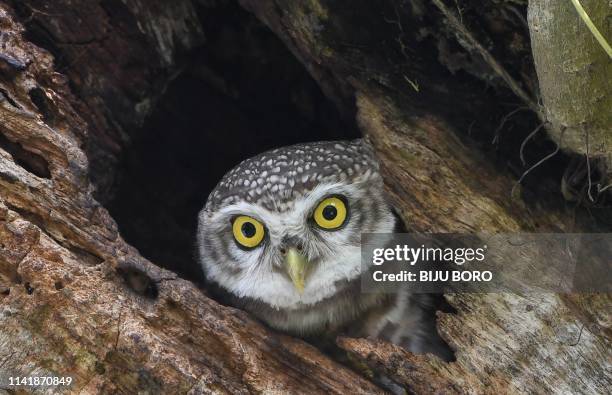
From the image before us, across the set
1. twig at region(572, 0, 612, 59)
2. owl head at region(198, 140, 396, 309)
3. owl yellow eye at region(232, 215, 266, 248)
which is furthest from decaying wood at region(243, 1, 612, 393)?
twig at region(572, 0, 612, 59)

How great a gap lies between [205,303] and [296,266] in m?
0.35

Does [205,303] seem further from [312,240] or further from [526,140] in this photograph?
[526,140]

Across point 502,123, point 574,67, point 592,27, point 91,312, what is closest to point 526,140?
point 502,123

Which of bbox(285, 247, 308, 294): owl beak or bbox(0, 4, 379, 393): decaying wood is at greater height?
bbox(285, 247, 308, 294): owl beak

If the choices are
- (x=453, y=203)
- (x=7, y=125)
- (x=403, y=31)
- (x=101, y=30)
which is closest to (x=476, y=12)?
(x=403, y=31)

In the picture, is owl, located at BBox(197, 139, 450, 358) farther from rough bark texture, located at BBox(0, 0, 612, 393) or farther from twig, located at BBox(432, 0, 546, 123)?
twig, located at BBox(432, 0, 546, 123)

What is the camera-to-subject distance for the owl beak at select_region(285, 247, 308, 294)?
7.98 ft

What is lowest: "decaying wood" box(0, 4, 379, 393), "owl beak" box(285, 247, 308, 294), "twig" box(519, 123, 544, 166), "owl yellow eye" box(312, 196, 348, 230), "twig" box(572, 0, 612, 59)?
"decaying wood" box(0, 4, 379, 393)

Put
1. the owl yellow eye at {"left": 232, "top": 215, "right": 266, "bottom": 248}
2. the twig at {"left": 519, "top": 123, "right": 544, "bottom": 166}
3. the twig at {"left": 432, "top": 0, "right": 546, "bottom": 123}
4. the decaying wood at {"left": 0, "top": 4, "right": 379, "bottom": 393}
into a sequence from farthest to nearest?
the owl yellow eye at {"left": 232, "top": 215, "right": 266, "bottom": 248} → the twig at {"left": 432, "top": 0, "right": 546, "bottom": 123} → the twig at {"left": 519, "top": 123, "right": 544, "bottom": 166} → the decaying wood at {"left": 0, "top": 4, "right": 379, "bottom": 393}

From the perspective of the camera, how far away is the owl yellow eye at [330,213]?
2.52 metres

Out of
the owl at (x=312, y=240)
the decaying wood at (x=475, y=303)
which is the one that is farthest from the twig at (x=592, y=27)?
the owl at (x=312, y=240)

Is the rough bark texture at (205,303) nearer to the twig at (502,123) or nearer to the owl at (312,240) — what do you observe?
the twig at (502,123)

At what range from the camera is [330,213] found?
2533 millimetres

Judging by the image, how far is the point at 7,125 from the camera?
7.55ft
